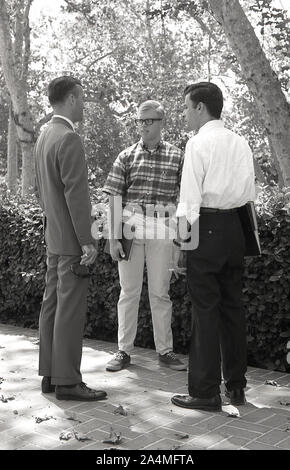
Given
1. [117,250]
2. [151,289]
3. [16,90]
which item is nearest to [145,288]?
[151,289]

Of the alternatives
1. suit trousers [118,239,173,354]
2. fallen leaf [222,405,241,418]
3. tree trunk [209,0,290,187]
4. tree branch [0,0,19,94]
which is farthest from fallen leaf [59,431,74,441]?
tree branch [0,0,19,94]

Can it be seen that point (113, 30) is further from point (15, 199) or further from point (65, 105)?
point (65, 105)

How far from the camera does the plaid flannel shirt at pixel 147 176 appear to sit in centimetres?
576

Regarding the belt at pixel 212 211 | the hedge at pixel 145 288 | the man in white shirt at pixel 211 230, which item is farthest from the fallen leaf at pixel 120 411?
the hedge at pixel 145 288

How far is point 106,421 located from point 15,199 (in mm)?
4954

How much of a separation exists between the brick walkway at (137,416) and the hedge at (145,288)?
377mm

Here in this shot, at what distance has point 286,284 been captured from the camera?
18.1 feet

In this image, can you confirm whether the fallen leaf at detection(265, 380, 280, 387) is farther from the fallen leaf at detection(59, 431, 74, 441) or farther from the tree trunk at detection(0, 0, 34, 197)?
the tree trunk at detection(0, 0, 34, 197)

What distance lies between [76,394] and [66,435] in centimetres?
86

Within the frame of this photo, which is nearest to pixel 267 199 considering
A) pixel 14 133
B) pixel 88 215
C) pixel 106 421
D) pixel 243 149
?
pixel 243 149

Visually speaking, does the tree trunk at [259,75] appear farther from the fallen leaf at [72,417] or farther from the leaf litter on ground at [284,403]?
the fallen leaf at [72,417]

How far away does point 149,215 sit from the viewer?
5.76 metres

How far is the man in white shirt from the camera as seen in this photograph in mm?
4441

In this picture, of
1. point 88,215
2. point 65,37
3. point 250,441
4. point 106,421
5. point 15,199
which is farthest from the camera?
point 65,37
